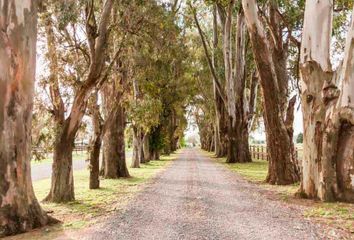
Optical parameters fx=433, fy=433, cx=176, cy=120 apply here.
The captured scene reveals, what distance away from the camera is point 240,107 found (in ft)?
99.7

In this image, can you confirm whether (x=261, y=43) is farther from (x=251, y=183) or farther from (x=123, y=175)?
(x=123, y=175)

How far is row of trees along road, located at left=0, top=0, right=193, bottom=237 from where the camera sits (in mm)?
7895

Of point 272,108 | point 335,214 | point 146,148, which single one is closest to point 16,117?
point 335,214

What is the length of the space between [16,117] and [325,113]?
7.20m

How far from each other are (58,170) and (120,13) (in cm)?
582

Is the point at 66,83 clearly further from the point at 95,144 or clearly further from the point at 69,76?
the point at 95,144

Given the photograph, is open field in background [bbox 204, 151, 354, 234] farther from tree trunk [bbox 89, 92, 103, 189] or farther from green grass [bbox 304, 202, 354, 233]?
tree trunk [bbox 89, 92, 103, 189]

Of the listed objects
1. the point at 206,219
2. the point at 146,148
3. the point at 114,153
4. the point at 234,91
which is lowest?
the point at 206,219

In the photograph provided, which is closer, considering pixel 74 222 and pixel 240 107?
pixel 74 222

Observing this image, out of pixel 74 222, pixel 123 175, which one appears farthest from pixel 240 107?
pixel 74 222

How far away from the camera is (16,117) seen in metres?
7.98

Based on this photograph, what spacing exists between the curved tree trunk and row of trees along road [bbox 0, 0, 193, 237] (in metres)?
0.02

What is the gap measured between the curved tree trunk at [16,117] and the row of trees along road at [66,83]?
0.06 ft

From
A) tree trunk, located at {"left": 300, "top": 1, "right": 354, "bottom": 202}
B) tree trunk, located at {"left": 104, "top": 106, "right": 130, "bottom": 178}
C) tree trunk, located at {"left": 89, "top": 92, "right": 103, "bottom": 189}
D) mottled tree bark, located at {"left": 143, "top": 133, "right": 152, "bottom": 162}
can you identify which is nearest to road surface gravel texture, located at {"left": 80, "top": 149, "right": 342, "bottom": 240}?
tree trunk, located at {"left": 300, "top": 1, "right": 354, "bottom": 202}
